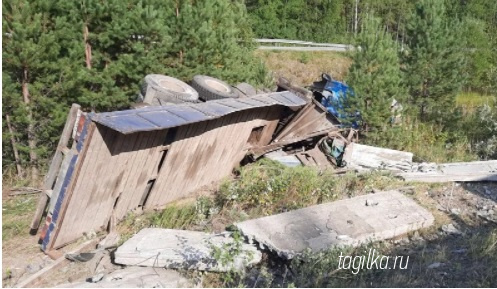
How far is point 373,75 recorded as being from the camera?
9.32 meters

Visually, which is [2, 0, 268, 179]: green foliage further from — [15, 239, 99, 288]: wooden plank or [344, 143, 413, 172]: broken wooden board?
[344, 143, 413, 172]: broken wooden board

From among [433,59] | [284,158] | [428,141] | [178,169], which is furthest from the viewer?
[433,59]

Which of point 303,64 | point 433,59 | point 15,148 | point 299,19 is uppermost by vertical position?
point 433,59

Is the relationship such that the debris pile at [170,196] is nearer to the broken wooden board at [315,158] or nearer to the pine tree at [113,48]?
the broken wooden board at [315,158]

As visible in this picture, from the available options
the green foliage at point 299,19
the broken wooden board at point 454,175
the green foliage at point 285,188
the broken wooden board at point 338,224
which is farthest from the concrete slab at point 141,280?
the green foliage at point 299,19

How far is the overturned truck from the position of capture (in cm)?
476

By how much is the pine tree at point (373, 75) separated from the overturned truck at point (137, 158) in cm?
234

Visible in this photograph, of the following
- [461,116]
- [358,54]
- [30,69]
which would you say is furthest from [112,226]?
[461,116]

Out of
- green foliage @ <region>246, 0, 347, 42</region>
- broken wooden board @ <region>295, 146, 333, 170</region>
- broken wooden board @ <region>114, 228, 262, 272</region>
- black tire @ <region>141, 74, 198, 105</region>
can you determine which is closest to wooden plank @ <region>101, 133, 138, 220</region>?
broken wooden board @ <region>114, 228, 262, 272</region>

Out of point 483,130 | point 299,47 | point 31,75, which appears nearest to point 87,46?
point 31,75

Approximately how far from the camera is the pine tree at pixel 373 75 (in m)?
9.23

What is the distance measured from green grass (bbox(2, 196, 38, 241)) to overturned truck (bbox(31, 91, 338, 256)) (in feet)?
0.89

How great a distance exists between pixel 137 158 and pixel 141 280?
1.71m

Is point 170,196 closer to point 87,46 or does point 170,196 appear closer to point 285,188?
point 285,188
